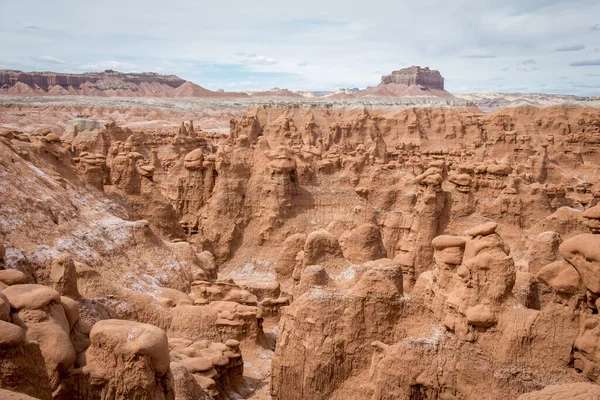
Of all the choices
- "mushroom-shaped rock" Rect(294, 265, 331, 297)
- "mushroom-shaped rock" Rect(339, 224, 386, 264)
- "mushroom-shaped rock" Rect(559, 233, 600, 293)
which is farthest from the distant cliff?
"mushroom-shaped rock" Rect(559, 233, 600, 293)

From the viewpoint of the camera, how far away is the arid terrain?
32.7ft

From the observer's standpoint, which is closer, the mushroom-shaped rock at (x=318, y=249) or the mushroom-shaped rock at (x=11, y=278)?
the mushroom-shaped rock at (x=11, y=278)

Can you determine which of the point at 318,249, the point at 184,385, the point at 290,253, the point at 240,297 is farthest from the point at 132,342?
the point at 290,253

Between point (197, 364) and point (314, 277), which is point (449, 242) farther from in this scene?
point (197, 364)

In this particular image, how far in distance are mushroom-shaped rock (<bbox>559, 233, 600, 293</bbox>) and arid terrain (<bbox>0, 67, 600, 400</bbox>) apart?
0.04 m

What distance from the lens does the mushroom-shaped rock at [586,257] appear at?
32.4 feet

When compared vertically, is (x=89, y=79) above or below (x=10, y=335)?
above

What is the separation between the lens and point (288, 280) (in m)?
23.6

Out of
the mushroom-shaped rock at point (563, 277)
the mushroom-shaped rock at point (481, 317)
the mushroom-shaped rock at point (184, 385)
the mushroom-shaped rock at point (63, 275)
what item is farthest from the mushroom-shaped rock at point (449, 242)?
the mushroom-shaped rock at point (63, 275)

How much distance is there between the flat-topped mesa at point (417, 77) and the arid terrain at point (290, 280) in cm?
11478

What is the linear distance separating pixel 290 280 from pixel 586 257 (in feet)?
48.7

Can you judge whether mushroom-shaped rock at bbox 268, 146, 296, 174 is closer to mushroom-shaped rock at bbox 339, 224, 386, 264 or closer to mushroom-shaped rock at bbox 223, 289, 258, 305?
mushroom-shaped rock at bbox 339, 224, 386, 264

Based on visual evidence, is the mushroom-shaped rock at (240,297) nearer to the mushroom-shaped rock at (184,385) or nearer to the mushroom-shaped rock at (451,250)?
the mushroom-shaped rock at (184,385)

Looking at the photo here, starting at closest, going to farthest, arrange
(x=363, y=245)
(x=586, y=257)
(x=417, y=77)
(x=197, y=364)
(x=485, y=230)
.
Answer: (x=586, y=257), (x=485, y=230), (x=197, y=364), (x=363, y=245), (x=417, y=77)
